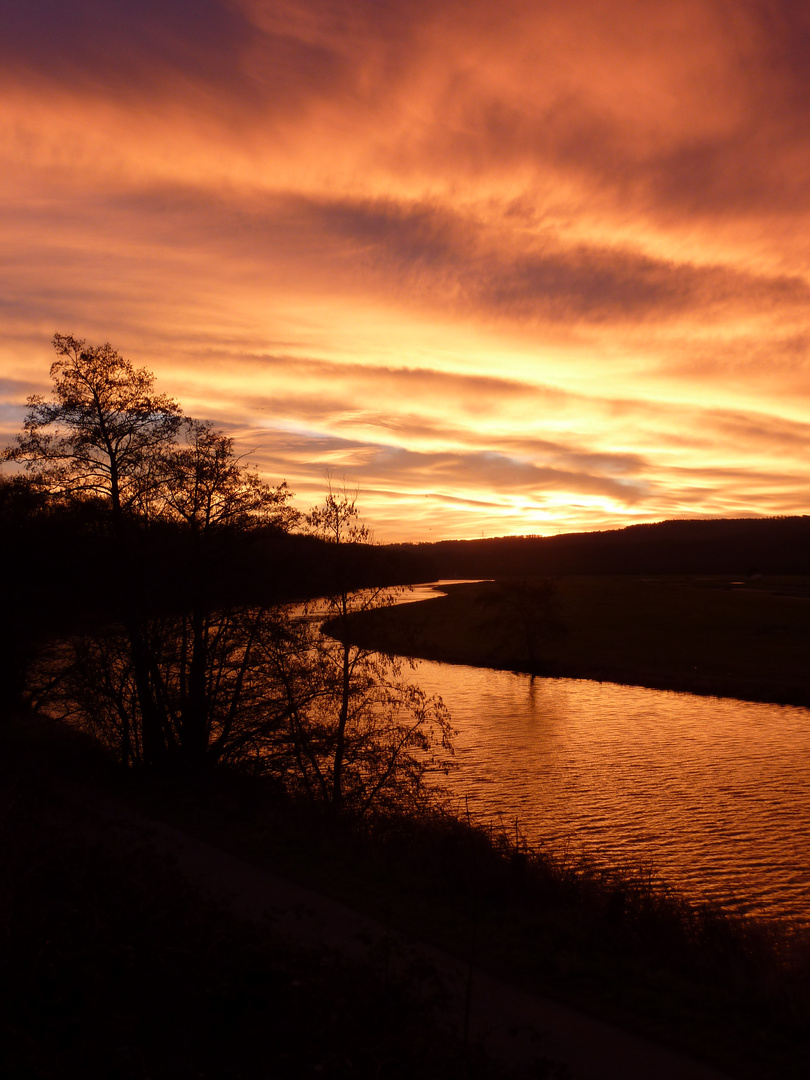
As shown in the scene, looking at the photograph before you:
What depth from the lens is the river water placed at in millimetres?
23188

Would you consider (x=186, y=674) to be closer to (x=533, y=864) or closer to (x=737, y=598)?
(x=533, y=864)

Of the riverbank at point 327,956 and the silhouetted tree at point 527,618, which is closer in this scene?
the riverbank at point 327,956

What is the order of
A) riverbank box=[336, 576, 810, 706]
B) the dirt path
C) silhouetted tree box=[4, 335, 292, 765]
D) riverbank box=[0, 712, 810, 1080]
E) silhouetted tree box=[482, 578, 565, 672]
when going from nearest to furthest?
riverbank box=[0, 712, 810, 1080] < the dirt path < silhouetted tree box=[4, 335, 292, 765] < riverbank box=[336, 576, 810, 706] < silhouetted tree box=[482, 578, 565, 672]

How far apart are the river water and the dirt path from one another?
1344 cm

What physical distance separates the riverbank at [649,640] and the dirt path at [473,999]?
110 ft

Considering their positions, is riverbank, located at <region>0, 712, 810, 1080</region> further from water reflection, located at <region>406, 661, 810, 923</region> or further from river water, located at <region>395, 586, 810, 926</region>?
river water, located at <region>395, 586, 810, 926</region>

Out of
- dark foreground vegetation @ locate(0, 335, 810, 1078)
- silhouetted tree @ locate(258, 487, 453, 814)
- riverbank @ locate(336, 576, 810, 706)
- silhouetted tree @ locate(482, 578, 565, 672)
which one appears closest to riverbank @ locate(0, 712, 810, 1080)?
dark foreground vegetation @ locate(0, 335, 810, 1078)

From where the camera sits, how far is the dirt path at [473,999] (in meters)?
7.89

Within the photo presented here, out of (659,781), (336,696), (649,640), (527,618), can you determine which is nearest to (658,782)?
(659,781)

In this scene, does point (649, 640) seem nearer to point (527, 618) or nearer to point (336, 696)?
point (527, 618)

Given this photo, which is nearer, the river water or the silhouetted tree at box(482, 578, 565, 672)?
the river water

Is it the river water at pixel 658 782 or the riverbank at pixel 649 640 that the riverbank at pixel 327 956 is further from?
the riverbank at pixel 649 640

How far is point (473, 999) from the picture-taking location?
905 centimetres

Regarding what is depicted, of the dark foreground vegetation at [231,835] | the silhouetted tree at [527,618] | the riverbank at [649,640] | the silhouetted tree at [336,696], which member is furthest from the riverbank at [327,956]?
the silhouetted tree at [527,618]
